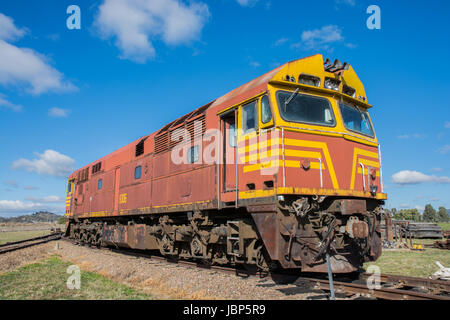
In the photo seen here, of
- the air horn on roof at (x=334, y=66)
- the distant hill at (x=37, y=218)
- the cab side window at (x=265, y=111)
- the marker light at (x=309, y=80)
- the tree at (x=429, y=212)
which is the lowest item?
the distant hill at (x=37, y=218)

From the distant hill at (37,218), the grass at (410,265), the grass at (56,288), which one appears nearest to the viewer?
the grass at (56,288)

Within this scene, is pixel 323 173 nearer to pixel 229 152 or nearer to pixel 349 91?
pixel 229 152

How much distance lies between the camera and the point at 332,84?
7.76 metres

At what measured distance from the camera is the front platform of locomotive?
6324 millimetres

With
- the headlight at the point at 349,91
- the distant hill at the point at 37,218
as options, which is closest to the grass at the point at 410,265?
the headlight at the point at 349,91

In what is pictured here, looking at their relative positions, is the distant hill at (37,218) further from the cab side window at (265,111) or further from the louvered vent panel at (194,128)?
the cab side window at (265,111)

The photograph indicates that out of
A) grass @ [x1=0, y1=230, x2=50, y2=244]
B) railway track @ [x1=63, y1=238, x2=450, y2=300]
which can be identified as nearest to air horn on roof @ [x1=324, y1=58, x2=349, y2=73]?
railway track @ [x1=63, y1=238, x2=450, y2=300]

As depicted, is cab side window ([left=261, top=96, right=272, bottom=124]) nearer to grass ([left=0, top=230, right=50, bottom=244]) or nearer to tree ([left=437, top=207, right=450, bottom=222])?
grass ([left=0, top=230, right=50, bottom=244])

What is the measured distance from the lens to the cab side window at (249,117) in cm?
736

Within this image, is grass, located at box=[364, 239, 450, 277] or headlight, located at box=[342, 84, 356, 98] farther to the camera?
grass, located at box=[364, 239, 450, 277]

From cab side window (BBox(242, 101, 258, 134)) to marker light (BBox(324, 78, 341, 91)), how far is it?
5.77ft

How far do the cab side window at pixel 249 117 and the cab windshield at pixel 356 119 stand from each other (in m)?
2.03
